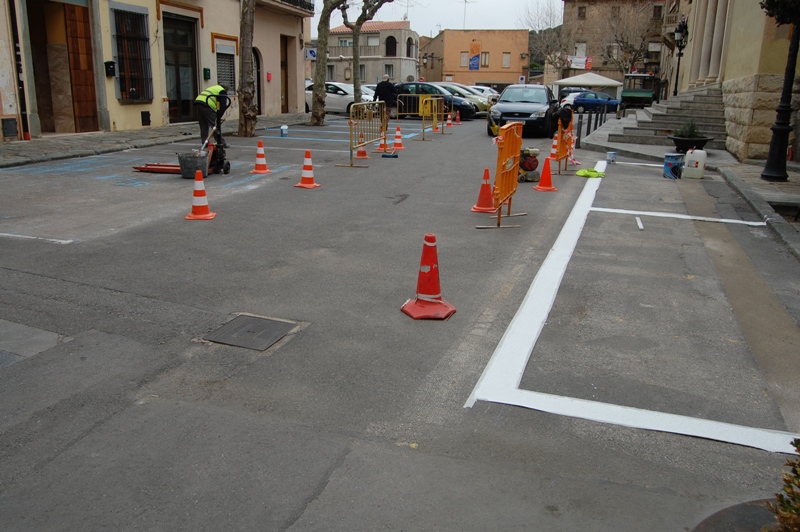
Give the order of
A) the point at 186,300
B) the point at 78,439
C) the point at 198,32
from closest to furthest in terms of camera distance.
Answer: the point at 78,439 < the point at 186,300 < the point at 198,32

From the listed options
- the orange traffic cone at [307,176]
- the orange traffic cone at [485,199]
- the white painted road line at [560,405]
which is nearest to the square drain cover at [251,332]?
the white painted road line at [560,405]

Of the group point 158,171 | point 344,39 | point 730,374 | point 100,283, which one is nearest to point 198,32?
point 158,171

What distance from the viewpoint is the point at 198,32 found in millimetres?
23609

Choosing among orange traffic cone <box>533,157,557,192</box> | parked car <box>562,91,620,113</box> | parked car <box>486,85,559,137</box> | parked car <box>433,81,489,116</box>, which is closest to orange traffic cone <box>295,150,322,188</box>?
orange traffic cone <box>533,157,557,192</box>

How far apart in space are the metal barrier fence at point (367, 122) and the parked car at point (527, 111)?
17.7 feet

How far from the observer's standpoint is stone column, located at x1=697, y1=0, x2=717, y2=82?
24.4 m

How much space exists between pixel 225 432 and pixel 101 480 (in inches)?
26.9

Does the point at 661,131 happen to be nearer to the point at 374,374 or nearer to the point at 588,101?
the point at 374,374

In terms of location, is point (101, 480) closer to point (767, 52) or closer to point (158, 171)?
point (158, 171)

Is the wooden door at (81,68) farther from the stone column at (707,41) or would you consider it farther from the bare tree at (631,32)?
the bare tree at (631,32)

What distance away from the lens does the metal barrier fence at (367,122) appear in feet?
47.5

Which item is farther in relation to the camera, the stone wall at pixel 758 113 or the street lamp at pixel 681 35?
the street lamp at pixel 681 35

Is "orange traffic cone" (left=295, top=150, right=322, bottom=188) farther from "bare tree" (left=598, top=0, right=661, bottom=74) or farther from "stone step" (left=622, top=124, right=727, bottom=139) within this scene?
"bare tree" (left=598, top=0, right=661, bottom=74)

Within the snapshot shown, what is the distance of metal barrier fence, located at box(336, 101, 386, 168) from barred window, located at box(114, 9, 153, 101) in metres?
8.66
